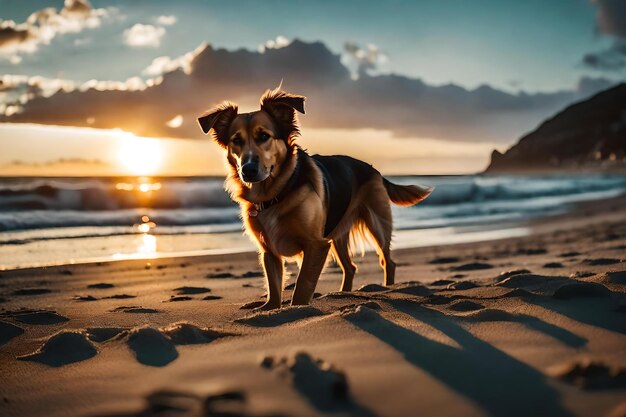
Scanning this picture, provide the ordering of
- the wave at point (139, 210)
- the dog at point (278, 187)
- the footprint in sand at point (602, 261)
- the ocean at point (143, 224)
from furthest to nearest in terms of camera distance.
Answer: the wave at point (139, 210) → the ocean at point (143, 224) → the footprint in sand at point (602, 261) → the dog at point (278, 187)

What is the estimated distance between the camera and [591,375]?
1.77 meters

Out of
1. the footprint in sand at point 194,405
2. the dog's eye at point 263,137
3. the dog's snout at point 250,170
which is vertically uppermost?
the dog's eye at point 263,137

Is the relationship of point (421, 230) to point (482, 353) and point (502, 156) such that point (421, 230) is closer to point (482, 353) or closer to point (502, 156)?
point (482, 353)

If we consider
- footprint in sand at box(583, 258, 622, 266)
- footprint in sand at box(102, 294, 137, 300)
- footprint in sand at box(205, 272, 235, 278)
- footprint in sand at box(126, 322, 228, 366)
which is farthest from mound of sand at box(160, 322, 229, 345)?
footprint in sand at box(583, 258, 622, 266)

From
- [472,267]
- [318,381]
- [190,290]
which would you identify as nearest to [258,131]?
[190,290]

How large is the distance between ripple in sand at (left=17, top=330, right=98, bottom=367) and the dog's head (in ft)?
5.55

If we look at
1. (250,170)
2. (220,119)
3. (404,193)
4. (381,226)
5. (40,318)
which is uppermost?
(220,119)

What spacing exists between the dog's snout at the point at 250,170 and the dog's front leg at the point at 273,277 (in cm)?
78

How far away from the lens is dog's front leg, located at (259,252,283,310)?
424 centimetres

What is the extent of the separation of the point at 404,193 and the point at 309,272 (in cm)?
242

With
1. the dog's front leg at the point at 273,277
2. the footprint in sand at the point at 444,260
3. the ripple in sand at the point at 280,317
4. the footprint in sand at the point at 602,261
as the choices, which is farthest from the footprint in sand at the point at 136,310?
the footprint in sand at the point at 602,261

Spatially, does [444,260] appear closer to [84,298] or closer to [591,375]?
[84,298]

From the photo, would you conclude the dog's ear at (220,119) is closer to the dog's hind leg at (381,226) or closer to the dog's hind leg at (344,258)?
A: the dog's hind leg at (344,258)

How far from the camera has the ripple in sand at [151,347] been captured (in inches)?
90.7
